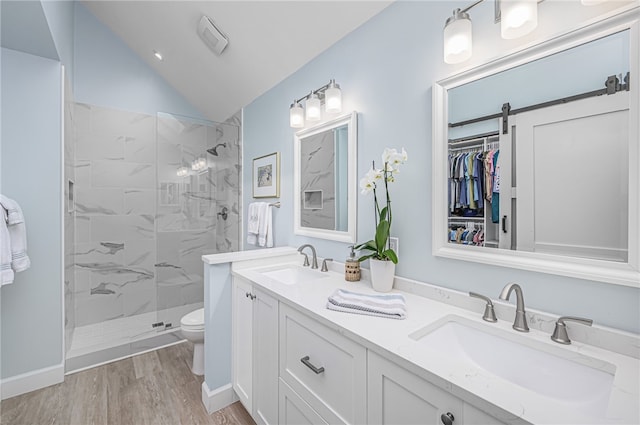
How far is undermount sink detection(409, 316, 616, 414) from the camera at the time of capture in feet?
2.49

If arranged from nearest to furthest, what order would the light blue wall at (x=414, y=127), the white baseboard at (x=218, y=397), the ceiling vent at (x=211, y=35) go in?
the light blue wall at (x=414, y=127) → the white baseboard at (x=218, y=397) → the ceiling vent at (x=211, y=35)

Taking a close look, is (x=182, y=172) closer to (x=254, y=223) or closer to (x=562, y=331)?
(x=254, y=223)

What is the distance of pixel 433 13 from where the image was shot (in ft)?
4.23

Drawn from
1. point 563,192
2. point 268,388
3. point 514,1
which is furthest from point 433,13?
→ point 268,388

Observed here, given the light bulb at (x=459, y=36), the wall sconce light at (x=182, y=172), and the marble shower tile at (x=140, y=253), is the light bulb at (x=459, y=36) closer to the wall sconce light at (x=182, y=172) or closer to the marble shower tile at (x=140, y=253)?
the wall sconce light at (x=182, y=172)

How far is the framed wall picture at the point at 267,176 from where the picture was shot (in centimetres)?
242

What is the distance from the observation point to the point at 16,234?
1.75m

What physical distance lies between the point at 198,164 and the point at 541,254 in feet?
10.6

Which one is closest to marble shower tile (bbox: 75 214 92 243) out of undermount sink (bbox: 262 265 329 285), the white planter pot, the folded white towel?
the folded white towel

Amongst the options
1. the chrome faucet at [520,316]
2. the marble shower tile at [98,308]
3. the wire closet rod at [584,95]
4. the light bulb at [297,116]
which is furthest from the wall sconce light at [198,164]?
the chrome faucet at [520,316]

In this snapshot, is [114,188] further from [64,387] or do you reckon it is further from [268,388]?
[268,388]

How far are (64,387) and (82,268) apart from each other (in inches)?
44.6

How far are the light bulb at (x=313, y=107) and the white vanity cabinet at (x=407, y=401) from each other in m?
1.51

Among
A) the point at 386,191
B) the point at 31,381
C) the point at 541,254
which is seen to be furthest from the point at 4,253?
the point at 541,254
